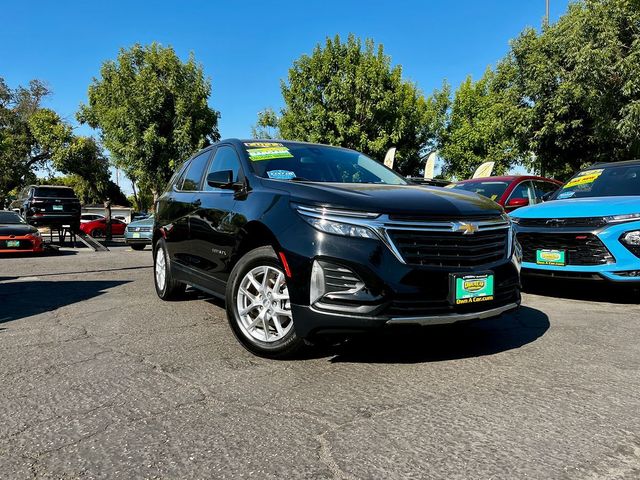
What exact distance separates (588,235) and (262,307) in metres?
3.85

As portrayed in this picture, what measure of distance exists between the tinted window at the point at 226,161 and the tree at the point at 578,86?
527 inches

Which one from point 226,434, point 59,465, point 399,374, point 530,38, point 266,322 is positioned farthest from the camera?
point 530,38

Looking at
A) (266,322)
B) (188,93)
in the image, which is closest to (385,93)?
(188,93)

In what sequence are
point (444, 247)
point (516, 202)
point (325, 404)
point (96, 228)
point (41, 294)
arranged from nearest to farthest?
point (325, 404), point (444, 247), point (41, 294), point (516, 202), point (96, 228)

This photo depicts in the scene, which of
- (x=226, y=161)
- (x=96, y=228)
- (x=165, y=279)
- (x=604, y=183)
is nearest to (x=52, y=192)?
(x=96, y=228)

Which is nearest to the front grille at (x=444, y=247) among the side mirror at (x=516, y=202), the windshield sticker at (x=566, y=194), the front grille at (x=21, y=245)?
the windshield sticker at (x=566, y=194)

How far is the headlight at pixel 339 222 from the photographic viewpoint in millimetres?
3082

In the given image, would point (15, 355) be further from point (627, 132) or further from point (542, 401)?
point (627, 132)

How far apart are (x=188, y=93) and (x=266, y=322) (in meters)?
23.3

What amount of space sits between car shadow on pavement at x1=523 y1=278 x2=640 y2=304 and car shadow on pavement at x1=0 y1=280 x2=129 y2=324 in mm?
5659

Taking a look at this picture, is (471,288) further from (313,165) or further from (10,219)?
(10,219)

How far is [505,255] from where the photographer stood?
360cm

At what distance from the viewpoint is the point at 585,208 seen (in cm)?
566

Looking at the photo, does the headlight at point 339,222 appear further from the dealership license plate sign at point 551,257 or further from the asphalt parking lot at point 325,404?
the dealership license plate sign at point 551,257
